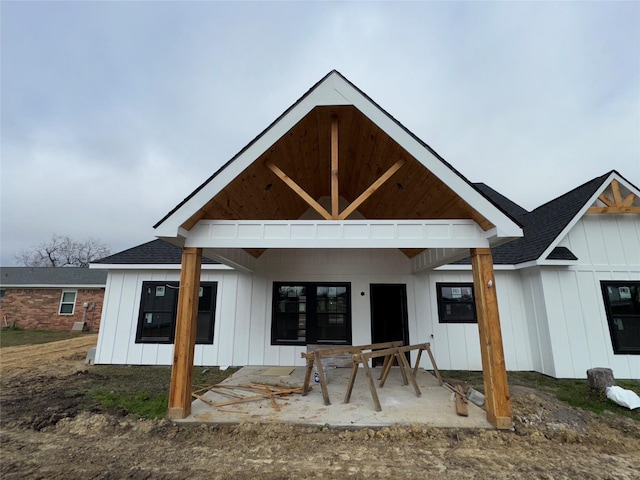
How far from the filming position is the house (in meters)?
3.89

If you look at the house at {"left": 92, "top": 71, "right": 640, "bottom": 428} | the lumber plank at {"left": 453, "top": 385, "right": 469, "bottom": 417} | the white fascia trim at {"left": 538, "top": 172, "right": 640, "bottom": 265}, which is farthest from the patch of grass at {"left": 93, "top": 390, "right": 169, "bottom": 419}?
the white fascia trim at {"left": 538, "top": 172, "right": 640, "bottom": 265}

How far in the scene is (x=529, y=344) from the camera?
6742mm

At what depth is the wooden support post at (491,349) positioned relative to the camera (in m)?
3.56

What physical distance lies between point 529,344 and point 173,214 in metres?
8.01

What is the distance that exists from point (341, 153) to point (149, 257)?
5.56 m

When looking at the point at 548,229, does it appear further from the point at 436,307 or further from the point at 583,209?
the point at 436,307

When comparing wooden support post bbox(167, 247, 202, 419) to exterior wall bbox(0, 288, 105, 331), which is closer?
wooden support post bbox(167, 247, 202, 419)

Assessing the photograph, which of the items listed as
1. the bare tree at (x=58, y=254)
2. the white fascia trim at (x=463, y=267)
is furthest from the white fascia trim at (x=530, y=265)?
the bare tree at (x=58, y=254)

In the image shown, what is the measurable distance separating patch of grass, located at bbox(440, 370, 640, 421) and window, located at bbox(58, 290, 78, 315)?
766 inches

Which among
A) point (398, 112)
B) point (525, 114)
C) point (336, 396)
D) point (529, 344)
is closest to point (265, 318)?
point (336, 396)

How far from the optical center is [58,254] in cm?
3447

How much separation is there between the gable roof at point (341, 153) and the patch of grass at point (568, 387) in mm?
3294

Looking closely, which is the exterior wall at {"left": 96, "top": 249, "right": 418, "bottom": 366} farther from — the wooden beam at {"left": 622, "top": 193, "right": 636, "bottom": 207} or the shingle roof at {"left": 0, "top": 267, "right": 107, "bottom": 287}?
the shingle roof at {"left": 0, "top": 267, "right": 107, "bottom": 287}

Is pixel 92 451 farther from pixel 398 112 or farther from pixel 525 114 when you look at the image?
pixel 398 112
